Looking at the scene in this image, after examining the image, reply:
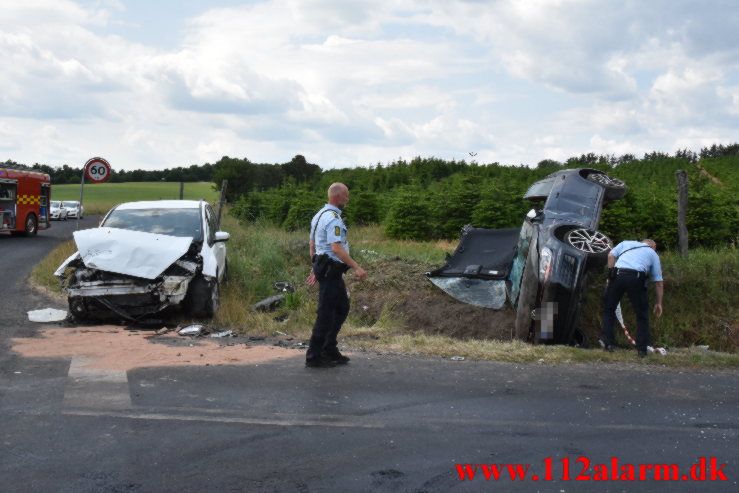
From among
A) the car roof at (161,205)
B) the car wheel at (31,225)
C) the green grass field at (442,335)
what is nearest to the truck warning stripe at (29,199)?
the car wheel at (31,225)

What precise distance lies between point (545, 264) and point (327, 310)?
315 centimetres

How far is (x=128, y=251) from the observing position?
9711 mm

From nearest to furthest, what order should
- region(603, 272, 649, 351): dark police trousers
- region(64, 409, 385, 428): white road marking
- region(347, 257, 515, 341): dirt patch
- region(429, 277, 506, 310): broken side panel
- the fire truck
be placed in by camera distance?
1. region(64, 409, 385, 428): white road marking
2. region(603, 272, 649, 351): dark police trousers
3. region(347, 257, 515, 341): dirt patch
4. region(429, 277, 506, 310): broken side panel
5. the fire truck

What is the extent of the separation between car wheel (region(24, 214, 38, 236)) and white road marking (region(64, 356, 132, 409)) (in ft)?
73.7

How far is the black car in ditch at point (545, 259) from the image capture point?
8.81 m

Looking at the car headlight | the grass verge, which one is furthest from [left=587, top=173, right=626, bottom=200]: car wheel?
the car headlight

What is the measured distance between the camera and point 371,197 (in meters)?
31.1

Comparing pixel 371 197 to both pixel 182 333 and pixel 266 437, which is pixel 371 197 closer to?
pixel 182 333

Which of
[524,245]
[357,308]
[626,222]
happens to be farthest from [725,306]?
[626,222]

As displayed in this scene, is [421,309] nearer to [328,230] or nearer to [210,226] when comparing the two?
[210,226]

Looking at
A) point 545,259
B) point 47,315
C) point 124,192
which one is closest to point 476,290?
point 545,259

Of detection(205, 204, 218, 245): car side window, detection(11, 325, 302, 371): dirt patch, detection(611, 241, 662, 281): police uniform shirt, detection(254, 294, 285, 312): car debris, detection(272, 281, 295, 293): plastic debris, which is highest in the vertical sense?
detection(611, 241, 662, 281): police uniform shirt

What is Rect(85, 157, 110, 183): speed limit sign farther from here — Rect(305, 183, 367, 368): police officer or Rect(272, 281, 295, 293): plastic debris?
Rect(305, 183, 367, 368): police officer

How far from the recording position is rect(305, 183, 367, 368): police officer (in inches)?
275
